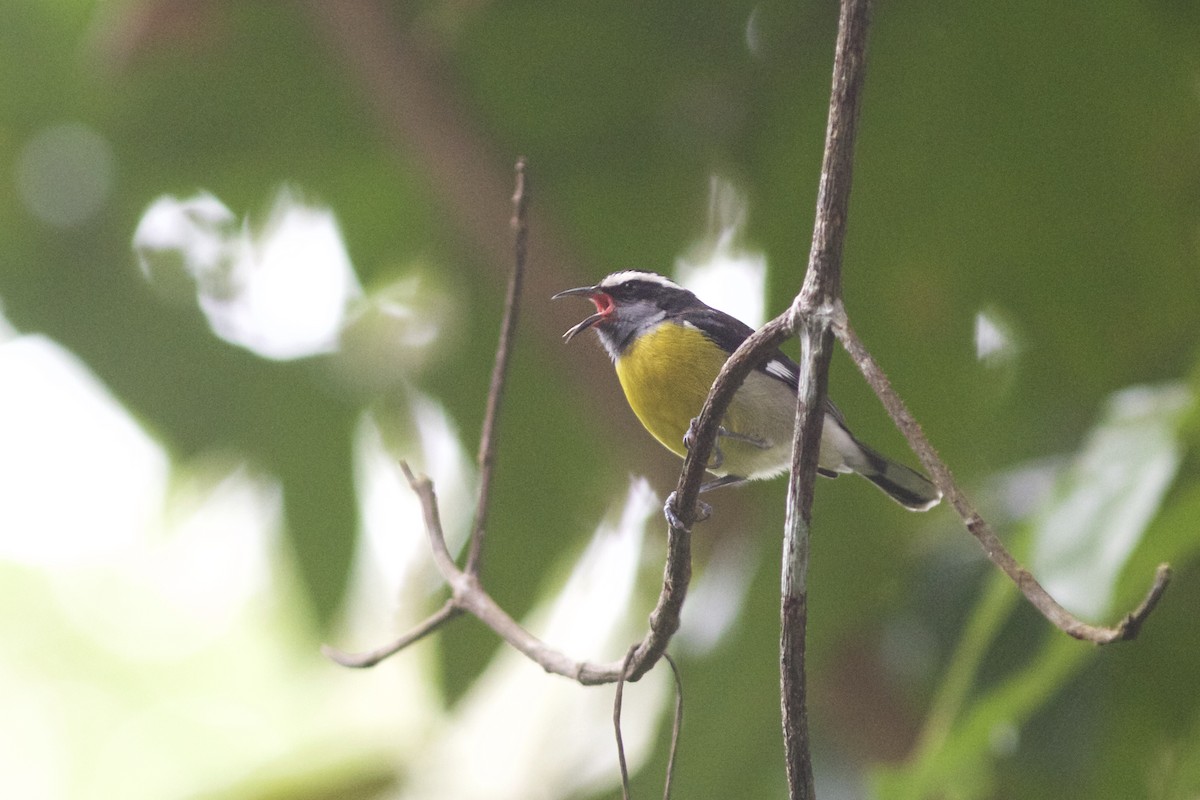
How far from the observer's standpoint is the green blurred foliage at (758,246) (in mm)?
2430

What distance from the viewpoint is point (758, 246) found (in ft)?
8.23

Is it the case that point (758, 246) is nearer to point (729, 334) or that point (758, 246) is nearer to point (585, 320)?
point (729, 334)

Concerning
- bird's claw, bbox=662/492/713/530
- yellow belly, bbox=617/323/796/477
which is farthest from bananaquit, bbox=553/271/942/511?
bird's claw, bbox=662/492/713/530

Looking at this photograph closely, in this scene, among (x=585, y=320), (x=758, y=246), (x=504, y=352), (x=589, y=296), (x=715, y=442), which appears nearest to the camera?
(x=715, y=442)

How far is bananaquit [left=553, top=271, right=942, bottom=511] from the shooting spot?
6.09ft

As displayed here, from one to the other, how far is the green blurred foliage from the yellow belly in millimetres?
405

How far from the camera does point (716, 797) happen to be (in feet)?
8.31

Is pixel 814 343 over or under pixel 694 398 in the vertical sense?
over

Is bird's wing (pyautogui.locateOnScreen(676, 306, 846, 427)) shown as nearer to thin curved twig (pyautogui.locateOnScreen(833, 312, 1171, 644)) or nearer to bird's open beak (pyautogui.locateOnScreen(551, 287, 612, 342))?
bird's open beak (pyautogui.locateOnScreen(551, 287, 612, 342))

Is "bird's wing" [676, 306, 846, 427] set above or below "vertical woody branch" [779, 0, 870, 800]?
below

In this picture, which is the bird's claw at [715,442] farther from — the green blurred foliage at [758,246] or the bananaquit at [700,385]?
the green blurred foliage at [758,246]

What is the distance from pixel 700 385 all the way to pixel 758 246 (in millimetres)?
Answer: 661

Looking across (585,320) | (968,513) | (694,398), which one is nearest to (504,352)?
(585,320)

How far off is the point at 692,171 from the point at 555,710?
1.49 metres
